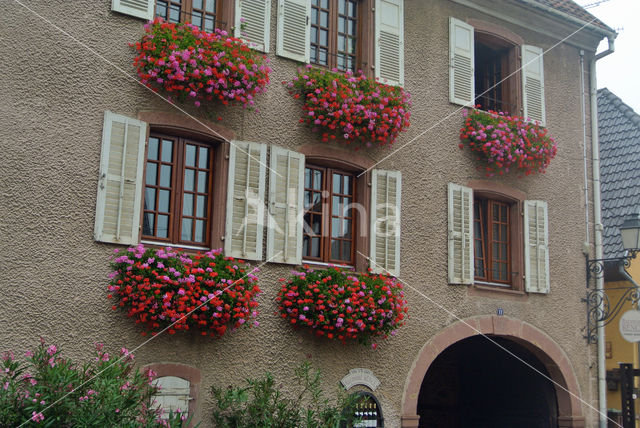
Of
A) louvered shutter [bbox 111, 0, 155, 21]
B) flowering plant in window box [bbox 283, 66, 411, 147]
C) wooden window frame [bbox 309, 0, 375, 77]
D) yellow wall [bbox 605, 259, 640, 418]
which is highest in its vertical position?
wooden window frame [bbox 309, 0, 375, 77]

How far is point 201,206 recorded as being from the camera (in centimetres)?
933

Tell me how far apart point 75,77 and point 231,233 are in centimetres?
243

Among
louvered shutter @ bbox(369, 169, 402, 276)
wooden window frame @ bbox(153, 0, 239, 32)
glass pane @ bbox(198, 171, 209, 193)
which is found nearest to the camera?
glass pane @ bbox(198, 171, 209, 193)

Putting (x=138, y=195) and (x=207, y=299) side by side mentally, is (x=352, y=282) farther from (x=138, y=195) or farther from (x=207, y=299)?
(x=138, y=195)

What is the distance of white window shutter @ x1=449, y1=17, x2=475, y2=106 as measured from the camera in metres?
11.6

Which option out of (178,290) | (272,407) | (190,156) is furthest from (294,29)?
(272,407)

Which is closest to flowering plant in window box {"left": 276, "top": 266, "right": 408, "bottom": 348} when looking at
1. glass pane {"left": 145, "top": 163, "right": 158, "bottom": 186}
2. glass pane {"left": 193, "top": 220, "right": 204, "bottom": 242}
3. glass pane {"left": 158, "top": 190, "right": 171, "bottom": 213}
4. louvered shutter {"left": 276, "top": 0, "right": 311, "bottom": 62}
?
glass pane {"left": 193, "top": 220, "right": 204, "bottom": 242}

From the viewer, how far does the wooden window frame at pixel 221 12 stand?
31.1 feet

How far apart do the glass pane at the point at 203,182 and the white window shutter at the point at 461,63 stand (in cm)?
409

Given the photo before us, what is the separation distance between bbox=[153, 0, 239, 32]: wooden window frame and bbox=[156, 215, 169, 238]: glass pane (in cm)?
238

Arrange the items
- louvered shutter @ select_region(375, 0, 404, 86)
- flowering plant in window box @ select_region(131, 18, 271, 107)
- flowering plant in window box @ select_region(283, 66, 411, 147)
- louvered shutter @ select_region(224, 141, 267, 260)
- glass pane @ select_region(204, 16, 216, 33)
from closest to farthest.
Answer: flowering plant in window box @ select_region(131, 18, 271, 107), louvered shutter @ select_region(224, 141, 267, 260), glass pane @ select_region(204, 16, 216, 33), flowering plant in window box @ select_region(283, 66, 411, 147), louvered shutter @ select_region(375, 0, 404, 86)

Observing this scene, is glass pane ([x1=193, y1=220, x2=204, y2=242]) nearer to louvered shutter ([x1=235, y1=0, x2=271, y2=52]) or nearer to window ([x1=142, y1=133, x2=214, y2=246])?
window ([x1=142, y1=133, x2=214, y2=246])

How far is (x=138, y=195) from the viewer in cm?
864

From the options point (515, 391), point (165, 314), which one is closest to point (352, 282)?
point (165, 314)
